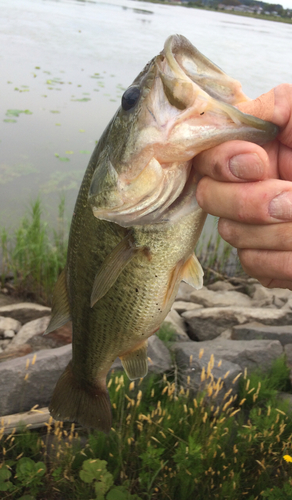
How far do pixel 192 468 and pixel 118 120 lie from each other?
2.00 meters

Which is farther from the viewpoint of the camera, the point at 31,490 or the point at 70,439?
the point at 70,439

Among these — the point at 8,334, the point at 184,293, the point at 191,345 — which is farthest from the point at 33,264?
the point at 191,345

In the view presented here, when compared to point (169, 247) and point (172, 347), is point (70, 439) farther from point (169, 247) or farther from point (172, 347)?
point (169, 247)

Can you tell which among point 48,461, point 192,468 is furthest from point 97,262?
point 48,461

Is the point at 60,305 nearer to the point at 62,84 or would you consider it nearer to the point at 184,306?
the point at 184,306

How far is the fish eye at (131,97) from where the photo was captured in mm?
1407

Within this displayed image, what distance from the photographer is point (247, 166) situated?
4.50 ft

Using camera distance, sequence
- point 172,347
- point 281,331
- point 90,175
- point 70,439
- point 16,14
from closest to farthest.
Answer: point 90,175 < point 70,439 < point 172,347 < point 281,331 < point 16,14

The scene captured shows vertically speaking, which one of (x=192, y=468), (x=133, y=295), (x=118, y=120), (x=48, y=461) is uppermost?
(x=118, y=120)

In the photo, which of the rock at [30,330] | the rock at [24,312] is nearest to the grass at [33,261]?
the rock at [24,312]

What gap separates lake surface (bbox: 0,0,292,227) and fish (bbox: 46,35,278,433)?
4.53m

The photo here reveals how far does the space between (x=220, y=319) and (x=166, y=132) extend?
11.7 feet

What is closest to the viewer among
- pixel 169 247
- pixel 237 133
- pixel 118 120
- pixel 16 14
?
pixel 237 133

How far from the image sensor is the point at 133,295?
1.78 meters
